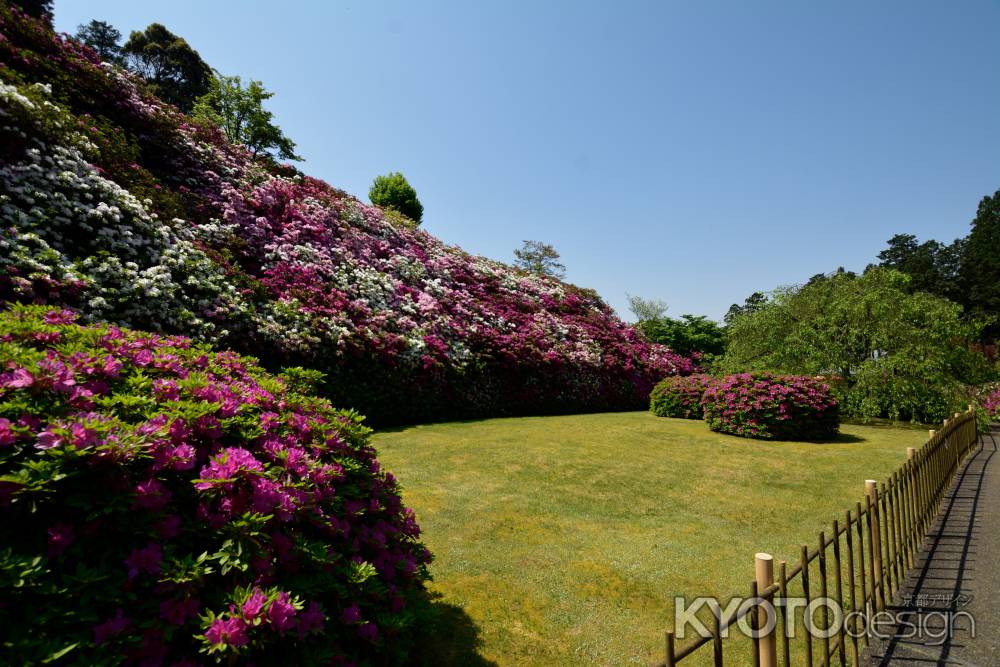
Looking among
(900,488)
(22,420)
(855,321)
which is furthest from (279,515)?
(855,321)

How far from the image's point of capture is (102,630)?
1.52 metres

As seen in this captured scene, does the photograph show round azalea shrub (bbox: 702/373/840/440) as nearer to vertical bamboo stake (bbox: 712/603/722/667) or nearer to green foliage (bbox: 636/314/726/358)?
vertical bamboo stake (bbox: 712/603/722/667)

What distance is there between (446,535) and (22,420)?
13.8ft

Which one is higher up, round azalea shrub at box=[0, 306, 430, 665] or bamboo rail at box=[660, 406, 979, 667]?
round azalea shrub at box=[0, 306, 430, 665]

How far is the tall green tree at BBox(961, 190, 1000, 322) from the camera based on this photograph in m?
44.6

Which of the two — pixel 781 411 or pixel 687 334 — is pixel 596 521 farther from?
pixel 687 334

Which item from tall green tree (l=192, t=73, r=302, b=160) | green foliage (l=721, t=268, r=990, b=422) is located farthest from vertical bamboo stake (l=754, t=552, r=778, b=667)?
tall green tree (l=192, t=73, r=302, b=160)

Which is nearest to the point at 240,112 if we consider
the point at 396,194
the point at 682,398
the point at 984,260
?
the point at 396,194

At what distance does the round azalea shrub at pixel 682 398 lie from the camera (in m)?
15.4

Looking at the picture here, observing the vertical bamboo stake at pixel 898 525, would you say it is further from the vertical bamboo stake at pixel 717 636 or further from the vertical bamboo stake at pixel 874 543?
the vertical bamboo stake at pixel 717 636

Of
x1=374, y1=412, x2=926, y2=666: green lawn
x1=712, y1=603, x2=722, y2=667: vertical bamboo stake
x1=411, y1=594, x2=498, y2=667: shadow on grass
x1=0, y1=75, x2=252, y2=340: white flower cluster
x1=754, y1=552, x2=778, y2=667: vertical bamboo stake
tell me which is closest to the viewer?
x1=712, y1=603, x2=722, y2=667: vertical bamboo stake

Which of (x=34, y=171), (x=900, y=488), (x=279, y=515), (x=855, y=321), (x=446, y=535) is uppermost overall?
(x=34, y=171)

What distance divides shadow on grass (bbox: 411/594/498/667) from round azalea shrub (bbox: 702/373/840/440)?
34.8ft

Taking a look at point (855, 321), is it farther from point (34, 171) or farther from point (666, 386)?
point (34, 171)
